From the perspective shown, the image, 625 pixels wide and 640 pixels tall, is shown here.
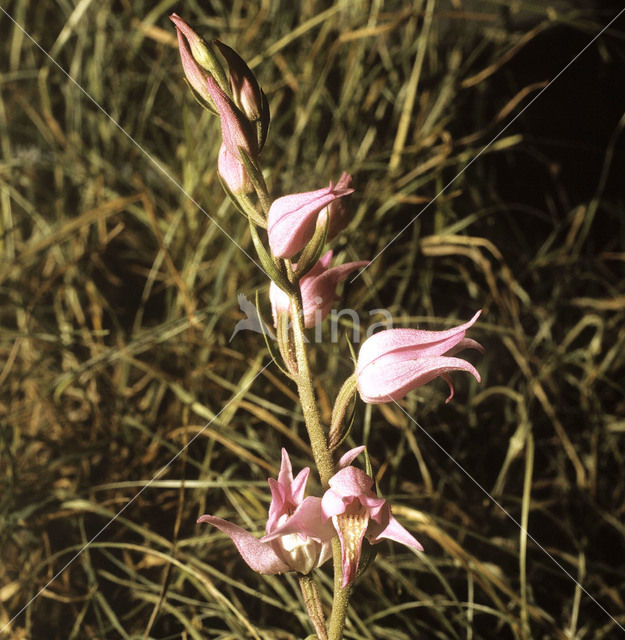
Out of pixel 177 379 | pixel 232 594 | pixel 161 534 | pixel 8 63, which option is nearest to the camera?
pixel 232 594

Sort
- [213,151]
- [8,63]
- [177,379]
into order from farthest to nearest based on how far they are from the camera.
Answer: [8,63]
[213,151]
[177,379]

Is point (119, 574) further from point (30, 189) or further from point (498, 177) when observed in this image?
point (498, 177)

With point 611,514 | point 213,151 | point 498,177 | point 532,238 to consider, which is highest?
point 213,151

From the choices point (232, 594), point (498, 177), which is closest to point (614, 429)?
point (498, 177)

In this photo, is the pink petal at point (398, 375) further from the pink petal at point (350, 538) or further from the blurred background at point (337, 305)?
the blurred background at point (337, 305)

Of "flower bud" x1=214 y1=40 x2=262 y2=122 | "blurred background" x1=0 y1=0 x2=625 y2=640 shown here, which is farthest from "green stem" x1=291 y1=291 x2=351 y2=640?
"blurred background" x1=0 y1=0 x2=625 y2=640

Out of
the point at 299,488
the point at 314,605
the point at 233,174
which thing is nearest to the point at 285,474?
the point at 299,488

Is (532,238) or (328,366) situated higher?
(328,366)
